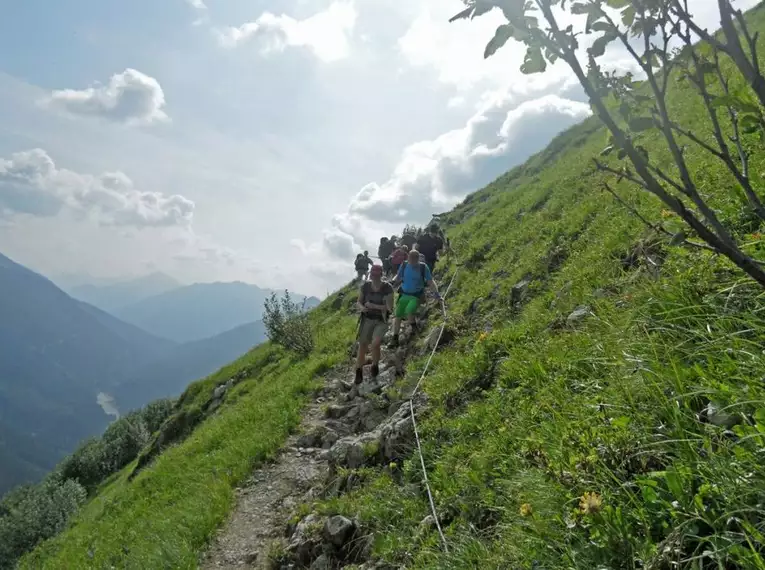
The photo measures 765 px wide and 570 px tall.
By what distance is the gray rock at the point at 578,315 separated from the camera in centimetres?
676

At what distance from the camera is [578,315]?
22.5 ft

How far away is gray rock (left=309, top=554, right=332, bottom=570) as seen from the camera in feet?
20.2

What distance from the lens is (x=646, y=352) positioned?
178 inches

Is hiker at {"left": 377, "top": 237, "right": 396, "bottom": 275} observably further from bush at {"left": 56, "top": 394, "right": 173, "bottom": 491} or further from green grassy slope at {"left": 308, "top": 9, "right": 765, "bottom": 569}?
bush at {"left": 56, "top": 394, "right": 173, "bottom": 491}

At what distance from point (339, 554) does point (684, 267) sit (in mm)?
5216

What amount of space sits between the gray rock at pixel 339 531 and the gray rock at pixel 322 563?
0.61 ft

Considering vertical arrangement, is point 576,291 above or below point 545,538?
above

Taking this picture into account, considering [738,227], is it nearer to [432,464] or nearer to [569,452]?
[569,452]

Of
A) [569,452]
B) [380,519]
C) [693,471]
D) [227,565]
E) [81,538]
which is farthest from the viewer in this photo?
[81,538]

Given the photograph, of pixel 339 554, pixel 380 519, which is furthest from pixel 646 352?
pixel 339 554

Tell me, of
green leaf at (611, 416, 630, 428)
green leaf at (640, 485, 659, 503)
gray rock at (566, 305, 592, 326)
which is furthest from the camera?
gray rock at (566, 305, 592, 326)

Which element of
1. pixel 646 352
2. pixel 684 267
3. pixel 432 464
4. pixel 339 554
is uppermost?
pixel 684 267

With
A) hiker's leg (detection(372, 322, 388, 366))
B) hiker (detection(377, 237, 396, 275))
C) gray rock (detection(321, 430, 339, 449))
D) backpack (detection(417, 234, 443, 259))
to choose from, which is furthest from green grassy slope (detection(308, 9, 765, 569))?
hiker (detection(377, 237, 396, 275))

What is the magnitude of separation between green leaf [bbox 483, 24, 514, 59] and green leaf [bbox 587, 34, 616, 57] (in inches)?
14.7
